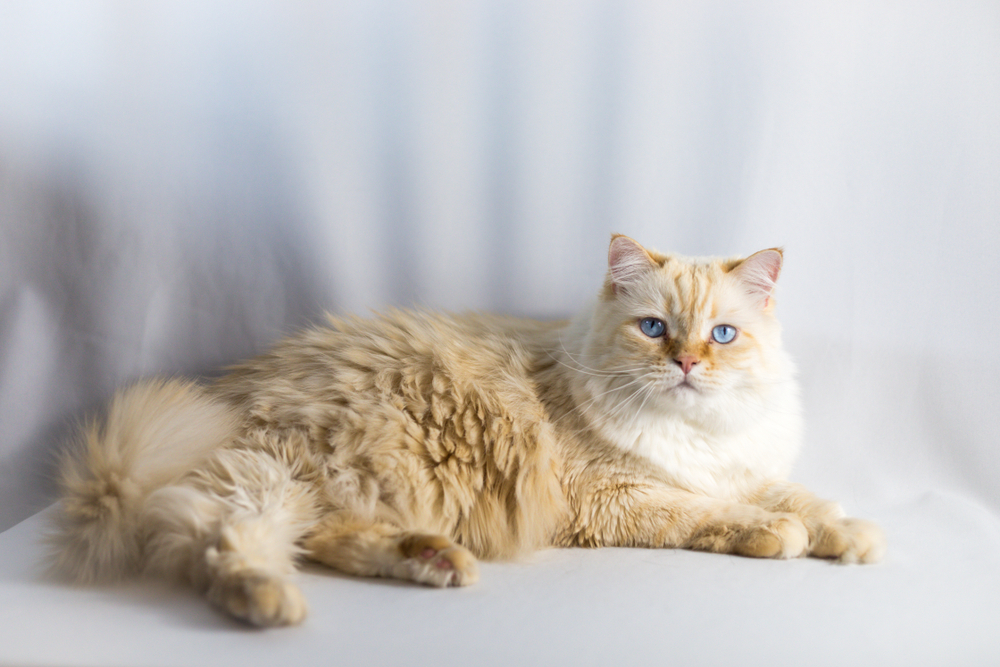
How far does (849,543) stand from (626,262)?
2.96 feet

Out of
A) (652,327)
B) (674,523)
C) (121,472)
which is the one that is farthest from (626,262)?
(121,472)

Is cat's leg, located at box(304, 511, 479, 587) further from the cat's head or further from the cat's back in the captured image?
the cat's head

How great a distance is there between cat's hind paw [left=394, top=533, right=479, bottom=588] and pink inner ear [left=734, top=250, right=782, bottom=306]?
1.03 metres

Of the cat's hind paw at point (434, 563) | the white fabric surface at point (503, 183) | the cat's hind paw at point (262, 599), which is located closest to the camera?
the cat's hind paw at point (262, 599)

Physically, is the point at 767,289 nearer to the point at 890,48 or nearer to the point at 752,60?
the point at 752,60

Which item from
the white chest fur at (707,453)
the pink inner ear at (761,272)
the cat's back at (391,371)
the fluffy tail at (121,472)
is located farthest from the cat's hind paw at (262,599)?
the pink inner ear at (761,272)

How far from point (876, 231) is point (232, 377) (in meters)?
2.17

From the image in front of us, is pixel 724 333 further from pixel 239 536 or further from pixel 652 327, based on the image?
pixel 239 536

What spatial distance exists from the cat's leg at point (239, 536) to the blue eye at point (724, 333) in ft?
3.66

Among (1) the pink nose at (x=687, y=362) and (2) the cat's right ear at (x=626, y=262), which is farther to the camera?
(2) the cat's right ear at (x=626, y=262)

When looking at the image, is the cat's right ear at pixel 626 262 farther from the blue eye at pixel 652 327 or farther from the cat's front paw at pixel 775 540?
the cat's front paw at pixel 775 540

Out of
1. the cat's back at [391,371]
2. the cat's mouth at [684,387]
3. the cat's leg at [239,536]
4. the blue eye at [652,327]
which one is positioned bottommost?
the cat's leg at [239,536]

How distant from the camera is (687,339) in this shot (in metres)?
1.95

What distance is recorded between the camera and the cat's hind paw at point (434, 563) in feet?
5.51
